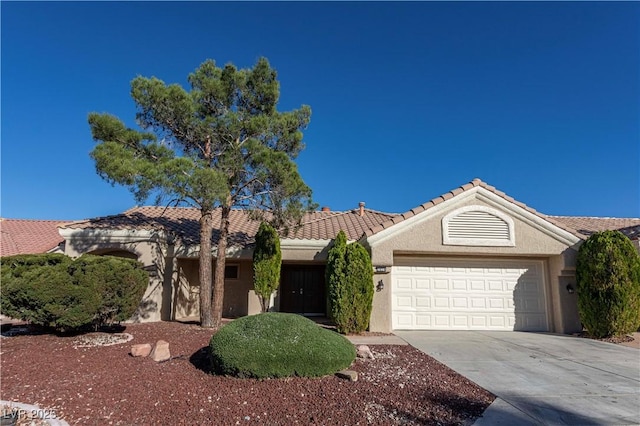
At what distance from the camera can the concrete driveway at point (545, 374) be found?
5.18 m

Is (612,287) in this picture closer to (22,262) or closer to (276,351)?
(276,351)

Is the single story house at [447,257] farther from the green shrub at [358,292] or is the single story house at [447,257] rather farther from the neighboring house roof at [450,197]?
the green shrub at [358,292]

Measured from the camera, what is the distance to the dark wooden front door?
55.7ft

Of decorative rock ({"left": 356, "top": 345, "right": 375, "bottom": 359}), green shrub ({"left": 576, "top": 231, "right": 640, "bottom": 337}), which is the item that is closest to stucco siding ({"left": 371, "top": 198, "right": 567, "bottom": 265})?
green shrub ({"left": 576, "top": 231, "right": 640, "bottom": 337})

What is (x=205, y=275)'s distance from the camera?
11.6 m

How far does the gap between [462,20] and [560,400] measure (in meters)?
11.5

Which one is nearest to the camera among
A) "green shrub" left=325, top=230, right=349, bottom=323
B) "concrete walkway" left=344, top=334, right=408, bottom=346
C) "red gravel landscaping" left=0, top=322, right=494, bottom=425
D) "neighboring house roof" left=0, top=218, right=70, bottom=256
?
"red gravel landscaping" left=0, top=322, right=494, bottom=425

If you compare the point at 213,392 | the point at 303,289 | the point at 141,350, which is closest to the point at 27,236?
the point at 303,289

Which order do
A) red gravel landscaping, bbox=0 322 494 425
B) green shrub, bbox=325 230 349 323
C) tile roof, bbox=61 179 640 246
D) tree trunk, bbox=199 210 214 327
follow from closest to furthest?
red gravel landscaping, bbox=0 322 494 425
green shrub, bbox=325 230 349 323
tree trunk, bbox=199 210 214 327
tile roof, bbox=61 179 640 246

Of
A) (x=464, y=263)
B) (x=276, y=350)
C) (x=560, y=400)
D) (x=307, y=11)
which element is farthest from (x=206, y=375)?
(x=307, y=11)

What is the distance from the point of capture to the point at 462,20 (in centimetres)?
1254

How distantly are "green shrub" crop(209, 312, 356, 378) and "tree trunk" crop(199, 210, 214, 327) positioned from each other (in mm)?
4930

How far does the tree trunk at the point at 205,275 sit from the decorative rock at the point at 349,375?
610 cm

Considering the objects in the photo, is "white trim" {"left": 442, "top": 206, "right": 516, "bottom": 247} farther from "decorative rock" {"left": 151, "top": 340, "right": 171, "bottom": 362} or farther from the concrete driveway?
"decorative rock" {"left": 151, "top": 340, "right": 171, "bottom": 362}
